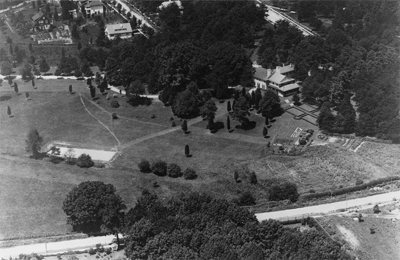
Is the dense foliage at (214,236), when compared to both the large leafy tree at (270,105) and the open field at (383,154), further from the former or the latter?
the large leafy tree at (270,105)

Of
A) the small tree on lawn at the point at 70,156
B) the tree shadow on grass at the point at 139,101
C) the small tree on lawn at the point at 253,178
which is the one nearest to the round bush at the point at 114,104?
the tree shadow on grass at the point at 139,101

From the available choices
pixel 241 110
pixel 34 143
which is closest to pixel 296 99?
pixel 241 110

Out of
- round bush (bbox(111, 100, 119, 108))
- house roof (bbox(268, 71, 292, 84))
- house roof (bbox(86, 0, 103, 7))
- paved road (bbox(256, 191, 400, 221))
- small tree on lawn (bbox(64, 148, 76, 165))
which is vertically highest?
house roof (bbox(86, 0, 103, 7))

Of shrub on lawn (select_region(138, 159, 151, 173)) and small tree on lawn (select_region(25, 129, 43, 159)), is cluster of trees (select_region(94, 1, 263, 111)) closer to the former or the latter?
shrub on lawn (select_region(138, 159, 151, 173))

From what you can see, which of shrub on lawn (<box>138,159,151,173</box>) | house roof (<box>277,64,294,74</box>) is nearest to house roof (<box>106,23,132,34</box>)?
house roof (<box>277,64,294,74</box>)

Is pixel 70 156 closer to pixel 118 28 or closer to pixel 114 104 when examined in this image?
pixel 114 104
